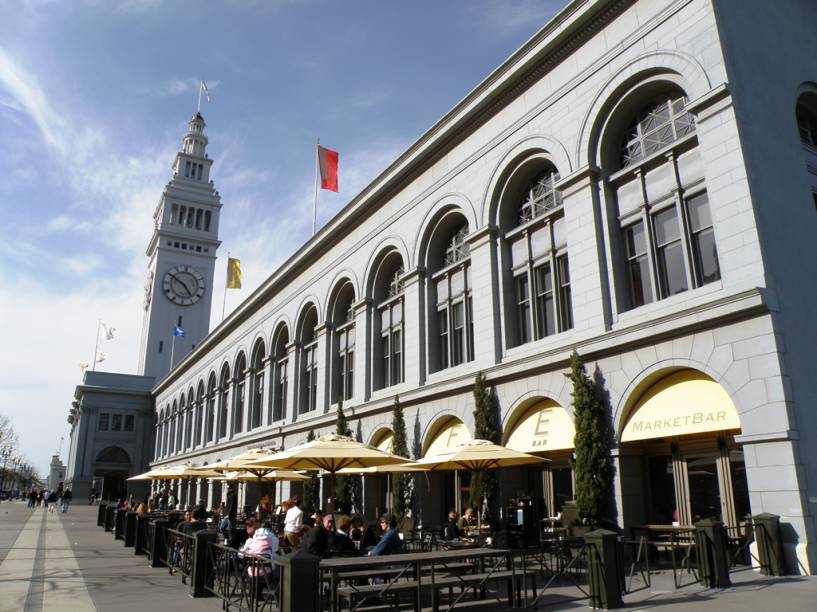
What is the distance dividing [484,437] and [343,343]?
557 inches

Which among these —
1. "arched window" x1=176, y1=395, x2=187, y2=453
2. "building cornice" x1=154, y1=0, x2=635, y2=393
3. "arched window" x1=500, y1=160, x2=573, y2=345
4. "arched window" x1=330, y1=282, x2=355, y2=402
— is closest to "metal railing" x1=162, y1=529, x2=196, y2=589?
"arched window" x1=500, y1=160, x2=573, y2=345

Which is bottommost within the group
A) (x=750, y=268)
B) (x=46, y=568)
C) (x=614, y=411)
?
(x=46, y=568)

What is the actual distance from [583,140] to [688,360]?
7354 mm

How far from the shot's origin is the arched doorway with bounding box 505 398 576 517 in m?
18.8

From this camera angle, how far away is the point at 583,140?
1905 cm

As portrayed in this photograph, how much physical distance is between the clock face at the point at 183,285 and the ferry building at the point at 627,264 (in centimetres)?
6555

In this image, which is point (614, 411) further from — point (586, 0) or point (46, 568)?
point (46, 568)

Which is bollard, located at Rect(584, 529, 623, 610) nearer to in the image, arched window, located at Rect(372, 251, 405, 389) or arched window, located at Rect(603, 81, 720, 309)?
arched window, located at Rect(603, 81, 720, 309)

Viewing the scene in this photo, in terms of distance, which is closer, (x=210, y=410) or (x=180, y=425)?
(x=210, y=410)

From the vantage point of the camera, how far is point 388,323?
29516 mm

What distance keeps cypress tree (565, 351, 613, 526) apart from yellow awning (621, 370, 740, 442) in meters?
0.65

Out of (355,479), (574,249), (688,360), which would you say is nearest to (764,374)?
(688,360)

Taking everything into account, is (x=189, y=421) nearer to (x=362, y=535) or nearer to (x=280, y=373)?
(x=280, y=373)

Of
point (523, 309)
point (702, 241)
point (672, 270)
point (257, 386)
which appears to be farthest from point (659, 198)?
point (257, 386)
